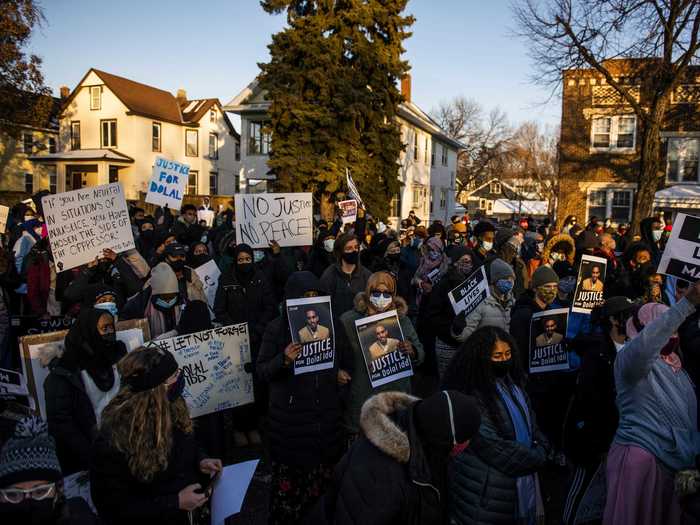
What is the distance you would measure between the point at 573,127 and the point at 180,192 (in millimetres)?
25551

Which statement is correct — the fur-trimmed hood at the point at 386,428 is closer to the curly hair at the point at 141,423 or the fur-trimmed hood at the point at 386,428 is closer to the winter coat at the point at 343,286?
the curly hair at the point at 141,423

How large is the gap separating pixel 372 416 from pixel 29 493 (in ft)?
4.41

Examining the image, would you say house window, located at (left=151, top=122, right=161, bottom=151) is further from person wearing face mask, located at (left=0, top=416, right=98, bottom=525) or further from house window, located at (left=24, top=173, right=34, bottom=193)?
person wearing face mask, located at (left=0, top=416, right=98, bottom=525)

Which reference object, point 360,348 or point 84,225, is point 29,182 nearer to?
point 84,225

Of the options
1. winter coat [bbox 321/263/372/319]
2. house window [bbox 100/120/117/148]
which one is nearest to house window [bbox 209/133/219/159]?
house window [bbox 100/120/117/148]

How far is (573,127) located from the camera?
31.1 m

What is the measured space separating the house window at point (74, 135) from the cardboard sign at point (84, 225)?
42.4 m

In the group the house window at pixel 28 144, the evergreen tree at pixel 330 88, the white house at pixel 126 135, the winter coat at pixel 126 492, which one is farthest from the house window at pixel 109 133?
the winter coat at pixel 126 492

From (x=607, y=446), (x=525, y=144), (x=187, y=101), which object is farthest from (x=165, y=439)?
(x=525, y=144)

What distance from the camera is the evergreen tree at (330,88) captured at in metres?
26.1

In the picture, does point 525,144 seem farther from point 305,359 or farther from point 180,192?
point 305,359

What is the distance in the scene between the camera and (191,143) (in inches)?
1887

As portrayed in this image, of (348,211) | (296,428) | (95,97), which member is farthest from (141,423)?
(95,97)

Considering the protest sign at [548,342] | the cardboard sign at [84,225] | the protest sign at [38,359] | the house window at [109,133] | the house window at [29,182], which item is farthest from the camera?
the house window at [29,182]
